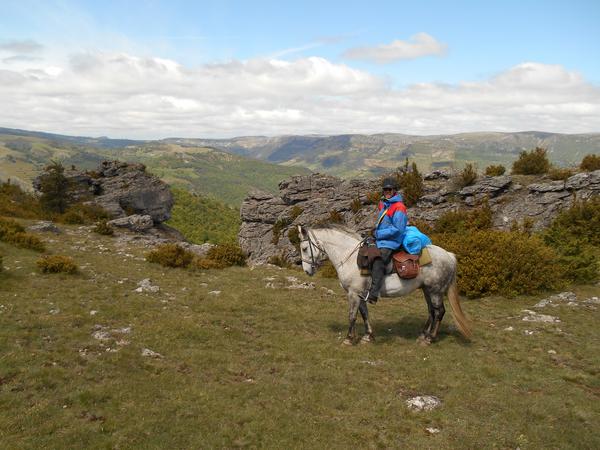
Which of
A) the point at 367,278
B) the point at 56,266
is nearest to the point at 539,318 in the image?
the point at 367,278

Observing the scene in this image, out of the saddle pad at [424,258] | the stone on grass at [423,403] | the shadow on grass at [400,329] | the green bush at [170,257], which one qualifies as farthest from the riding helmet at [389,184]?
the green bush at [170,257]

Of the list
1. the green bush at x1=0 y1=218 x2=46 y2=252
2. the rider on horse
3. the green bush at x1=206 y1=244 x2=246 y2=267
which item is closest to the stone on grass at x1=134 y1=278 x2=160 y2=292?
the green bush at x1=206 y1=244 x2=246 y2=267

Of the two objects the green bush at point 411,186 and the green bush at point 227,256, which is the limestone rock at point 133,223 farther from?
the green bush at point 411,186

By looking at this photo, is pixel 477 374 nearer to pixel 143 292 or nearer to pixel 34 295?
pixel 143 292

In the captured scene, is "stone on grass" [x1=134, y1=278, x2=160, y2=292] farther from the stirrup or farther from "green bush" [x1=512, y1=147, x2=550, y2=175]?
"green bush" [x1=512, y1=147, x2=550, y2=175]

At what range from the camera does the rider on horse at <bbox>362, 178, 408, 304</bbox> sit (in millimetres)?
11828

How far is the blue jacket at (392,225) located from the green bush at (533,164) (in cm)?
3138

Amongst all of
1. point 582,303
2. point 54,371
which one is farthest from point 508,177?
point 54,371

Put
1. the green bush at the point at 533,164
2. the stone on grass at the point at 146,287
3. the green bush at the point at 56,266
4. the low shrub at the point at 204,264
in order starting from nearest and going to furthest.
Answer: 1. the stone on grass at the point at 146,287
2. the green bush at the point at 56,266
3. the low shrub at the point at 204,264
4. the green bush at the point at 533,164

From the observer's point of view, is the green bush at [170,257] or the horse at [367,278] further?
the green bush at [170,257]

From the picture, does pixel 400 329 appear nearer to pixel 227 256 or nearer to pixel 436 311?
pixel 436 311

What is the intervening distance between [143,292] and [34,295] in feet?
13.6

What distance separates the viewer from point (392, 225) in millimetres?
11945

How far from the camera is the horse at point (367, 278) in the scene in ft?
40.9
